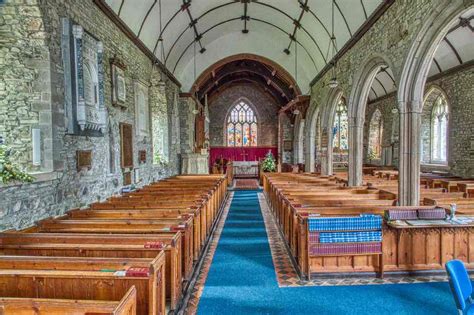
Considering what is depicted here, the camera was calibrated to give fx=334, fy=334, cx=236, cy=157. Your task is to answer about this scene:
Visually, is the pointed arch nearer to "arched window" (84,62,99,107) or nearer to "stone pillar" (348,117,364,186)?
"stone pillar" (348,117,364,186)

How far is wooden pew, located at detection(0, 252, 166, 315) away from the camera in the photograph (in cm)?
268

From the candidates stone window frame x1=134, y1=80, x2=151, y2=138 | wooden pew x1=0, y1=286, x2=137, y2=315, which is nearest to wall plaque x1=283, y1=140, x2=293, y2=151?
stone window frame x1=134, y1=80, x2=151, y2=138

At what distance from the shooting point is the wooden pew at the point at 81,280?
8.79 feet

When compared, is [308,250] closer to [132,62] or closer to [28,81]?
[28,81]

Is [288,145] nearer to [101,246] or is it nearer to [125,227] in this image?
[125,227]

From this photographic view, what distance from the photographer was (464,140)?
1020cm

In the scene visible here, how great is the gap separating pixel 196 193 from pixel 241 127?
56.7 ft

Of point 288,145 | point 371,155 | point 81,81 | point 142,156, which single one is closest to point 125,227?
point 81,81

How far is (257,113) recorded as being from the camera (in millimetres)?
24625

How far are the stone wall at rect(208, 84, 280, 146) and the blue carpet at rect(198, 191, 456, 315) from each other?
1913 cm

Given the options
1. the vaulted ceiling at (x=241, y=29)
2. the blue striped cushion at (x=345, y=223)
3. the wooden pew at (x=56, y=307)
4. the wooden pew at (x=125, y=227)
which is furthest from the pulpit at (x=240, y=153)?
the wooden pew at (x=56, y=307)

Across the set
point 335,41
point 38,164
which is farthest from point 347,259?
point 335,41

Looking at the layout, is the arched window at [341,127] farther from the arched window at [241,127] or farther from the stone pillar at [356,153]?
the stone pillar at [356,153]

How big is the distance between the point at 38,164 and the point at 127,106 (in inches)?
154
